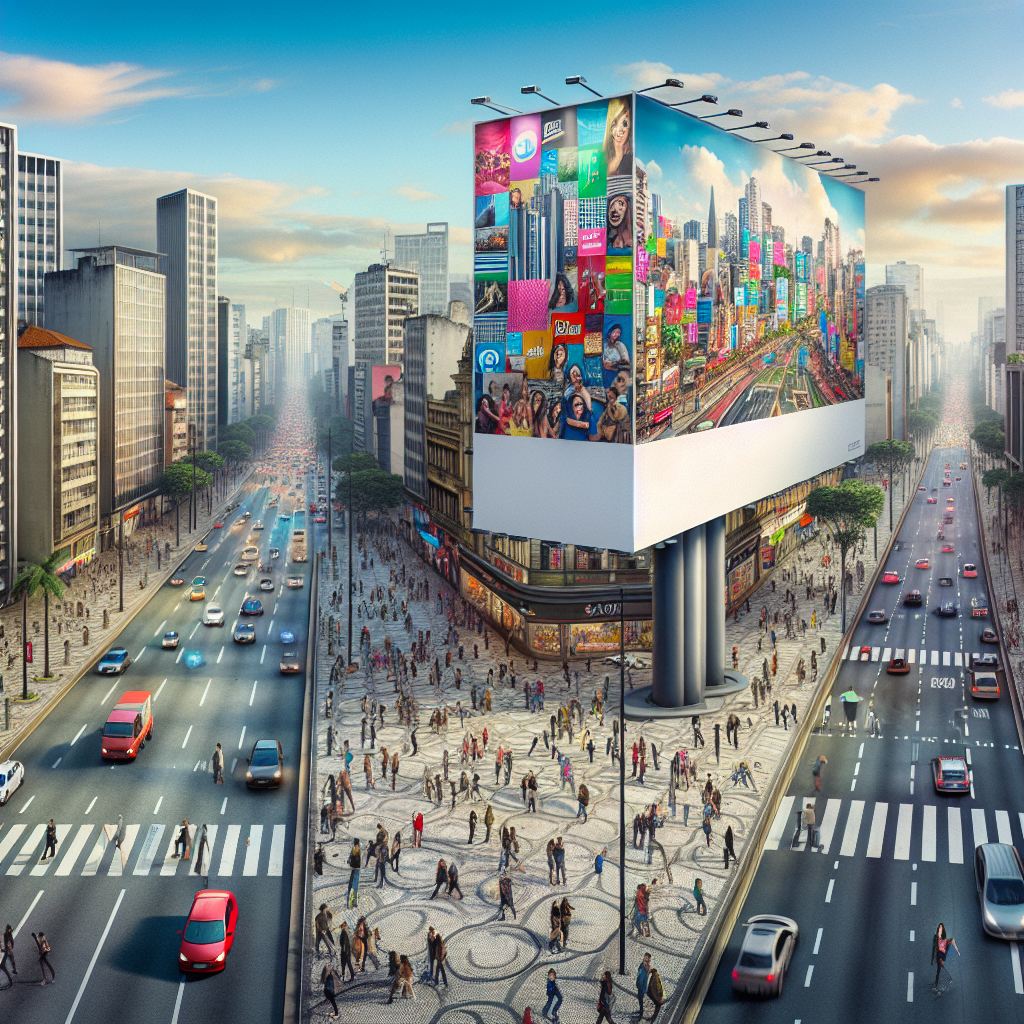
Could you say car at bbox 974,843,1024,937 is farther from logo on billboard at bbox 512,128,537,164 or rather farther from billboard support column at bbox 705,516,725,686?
logo on billboard at bbox 512,128,537,164

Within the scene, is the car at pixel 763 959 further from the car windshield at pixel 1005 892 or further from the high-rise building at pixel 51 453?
the high-rise building at pixel 51 453

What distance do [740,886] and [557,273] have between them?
26.7 metres

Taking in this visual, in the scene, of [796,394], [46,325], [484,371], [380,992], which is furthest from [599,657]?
[46,325]

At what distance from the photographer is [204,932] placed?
3375cm

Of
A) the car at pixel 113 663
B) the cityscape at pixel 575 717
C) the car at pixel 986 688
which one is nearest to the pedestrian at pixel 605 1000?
the cityscape at pixel 575 717

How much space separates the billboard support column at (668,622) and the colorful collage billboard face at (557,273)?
1195cm

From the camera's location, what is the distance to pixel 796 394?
211 ft

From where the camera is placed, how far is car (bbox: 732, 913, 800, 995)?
105 feet

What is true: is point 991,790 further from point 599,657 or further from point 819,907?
point 599,657

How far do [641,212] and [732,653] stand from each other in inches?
1408

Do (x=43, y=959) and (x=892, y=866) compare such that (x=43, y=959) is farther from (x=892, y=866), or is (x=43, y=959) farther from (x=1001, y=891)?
(x=1001, y=891)

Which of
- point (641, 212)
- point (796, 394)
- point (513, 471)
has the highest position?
point (641, 212)

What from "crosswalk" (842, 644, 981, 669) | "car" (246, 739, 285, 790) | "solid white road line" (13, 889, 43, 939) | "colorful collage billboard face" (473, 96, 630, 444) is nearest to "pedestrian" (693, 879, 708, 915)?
"colorful collage billboard face" (473, 96, 630, 444)

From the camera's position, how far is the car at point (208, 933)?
109ft
